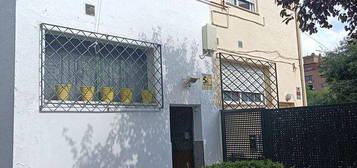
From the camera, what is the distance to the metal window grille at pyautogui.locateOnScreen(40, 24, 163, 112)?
6.84 metres

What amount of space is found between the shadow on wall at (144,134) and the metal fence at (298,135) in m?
1.51

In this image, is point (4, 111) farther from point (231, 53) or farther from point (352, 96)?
point (352, 96)

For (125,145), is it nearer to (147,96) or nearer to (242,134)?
(147,96)

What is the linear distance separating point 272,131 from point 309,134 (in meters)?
0.83

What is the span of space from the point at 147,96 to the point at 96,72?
121 centimetres

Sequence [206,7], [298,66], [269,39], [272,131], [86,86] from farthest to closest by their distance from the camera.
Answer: [298,66] → [269,39] → [206,7] → [272,131] → [86,86]

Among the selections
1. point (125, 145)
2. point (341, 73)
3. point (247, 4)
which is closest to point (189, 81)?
point (125, 145)

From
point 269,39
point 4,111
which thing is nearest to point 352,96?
point 269,39

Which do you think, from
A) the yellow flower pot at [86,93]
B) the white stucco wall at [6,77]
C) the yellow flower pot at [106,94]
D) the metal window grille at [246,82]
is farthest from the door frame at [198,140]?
the white stucco wall at [6,77]

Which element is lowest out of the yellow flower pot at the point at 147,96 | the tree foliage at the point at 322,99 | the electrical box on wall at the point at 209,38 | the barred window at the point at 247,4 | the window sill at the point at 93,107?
the window sill at the point at 93,107

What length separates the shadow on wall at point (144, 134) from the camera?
6992mm

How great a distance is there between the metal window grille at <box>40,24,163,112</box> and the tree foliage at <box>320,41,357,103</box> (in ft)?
21.6

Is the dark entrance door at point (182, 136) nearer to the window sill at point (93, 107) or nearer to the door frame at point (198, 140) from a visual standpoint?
the door frame at point (198, 140)

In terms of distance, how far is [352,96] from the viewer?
11.8 metres
